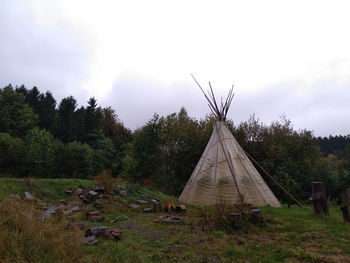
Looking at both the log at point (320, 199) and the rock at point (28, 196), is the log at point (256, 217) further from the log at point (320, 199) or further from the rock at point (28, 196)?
the rock at point (28, 196)

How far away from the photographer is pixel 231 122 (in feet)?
40.3

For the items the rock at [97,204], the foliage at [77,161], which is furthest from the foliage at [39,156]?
the rock at [97,204]

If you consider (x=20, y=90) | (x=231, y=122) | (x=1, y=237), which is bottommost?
(x=1, y=237)

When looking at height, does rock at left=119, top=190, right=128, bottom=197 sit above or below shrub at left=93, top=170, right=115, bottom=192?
below

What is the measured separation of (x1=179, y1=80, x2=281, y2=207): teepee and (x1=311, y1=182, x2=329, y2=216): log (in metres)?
1.72

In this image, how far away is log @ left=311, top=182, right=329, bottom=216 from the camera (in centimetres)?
502

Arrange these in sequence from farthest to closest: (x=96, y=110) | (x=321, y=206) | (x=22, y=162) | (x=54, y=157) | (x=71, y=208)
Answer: (x=96, y=110) → (x=54, y=157) → (x=22, y=162) → (x=71, y=208) → (x=321, y=206)

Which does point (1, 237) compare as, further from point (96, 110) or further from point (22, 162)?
point (96, 110)

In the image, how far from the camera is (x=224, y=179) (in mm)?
7035

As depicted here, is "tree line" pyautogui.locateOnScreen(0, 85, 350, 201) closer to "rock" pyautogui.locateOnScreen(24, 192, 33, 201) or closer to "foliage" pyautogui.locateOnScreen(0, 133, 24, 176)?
"foliage" pyautogui.locateOnScreen(0, 133, 24, 176)

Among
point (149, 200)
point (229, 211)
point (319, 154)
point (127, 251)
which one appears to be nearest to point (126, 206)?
point (149, 200)

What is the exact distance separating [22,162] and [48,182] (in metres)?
7.89

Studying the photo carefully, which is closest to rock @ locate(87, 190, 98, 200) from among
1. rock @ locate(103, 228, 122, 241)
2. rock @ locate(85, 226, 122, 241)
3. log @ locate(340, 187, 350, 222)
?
rock @ locate(85, 226, 122, 241)

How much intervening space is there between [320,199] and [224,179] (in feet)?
8.27
